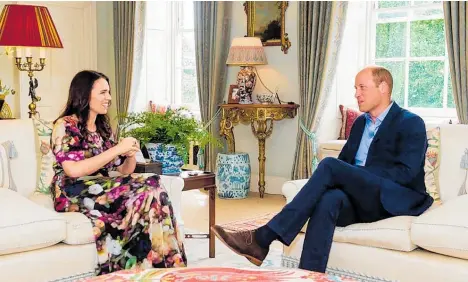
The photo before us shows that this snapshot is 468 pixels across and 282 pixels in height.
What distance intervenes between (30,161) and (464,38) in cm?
325

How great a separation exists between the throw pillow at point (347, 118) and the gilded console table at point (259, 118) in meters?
0.43

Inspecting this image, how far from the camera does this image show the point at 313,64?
5793 mm

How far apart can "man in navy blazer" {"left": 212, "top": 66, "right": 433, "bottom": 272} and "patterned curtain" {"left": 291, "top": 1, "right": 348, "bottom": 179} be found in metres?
2.61

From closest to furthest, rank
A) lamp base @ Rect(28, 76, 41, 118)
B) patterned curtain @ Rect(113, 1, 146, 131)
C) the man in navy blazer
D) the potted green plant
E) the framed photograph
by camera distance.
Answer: the man in navy blazer
the potted green plant
lamp base @ Rect(28, 76, 41, 118)
the framed photograph
patterned curtain @ Rect(113, 1, 146, 131)

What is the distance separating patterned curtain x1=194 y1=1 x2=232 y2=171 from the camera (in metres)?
6.54

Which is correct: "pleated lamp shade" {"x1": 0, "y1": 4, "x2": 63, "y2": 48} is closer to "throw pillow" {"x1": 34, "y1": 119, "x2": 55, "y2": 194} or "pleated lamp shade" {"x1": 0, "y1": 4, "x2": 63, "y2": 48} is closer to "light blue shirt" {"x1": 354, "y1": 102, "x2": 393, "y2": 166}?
"throw pillow" {"x1": 34, "y1": 119, "x2": 55, "y2": 194}

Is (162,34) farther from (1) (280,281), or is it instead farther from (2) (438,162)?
(1) (280,281)

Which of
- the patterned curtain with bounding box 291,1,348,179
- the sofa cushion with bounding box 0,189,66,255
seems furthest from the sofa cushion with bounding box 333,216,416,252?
the patterned curtain with bounding box 291,1,348,179

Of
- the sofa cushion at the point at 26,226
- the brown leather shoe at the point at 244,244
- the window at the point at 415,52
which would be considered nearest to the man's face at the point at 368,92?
the brown leather shoe at the point at 244,244

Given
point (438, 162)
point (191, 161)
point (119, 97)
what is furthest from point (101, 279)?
point (119, 97)

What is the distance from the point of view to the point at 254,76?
243 inches

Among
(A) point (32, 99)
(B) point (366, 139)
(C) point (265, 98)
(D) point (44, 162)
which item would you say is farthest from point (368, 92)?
(C) point (265, 98)

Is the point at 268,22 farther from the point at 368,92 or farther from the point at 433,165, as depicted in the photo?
the point at 433,165

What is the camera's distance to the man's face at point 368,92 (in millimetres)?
3268
